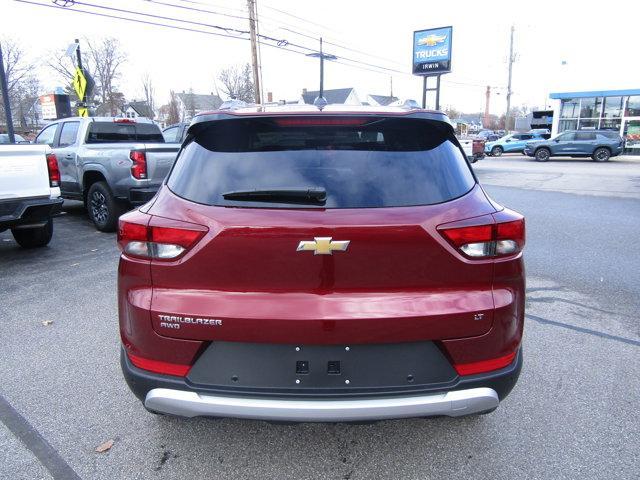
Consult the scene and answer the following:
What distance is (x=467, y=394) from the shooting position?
2121mm

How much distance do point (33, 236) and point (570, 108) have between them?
3644 centimetres

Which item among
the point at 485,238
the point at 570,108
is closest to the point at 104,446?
the point at 485,238

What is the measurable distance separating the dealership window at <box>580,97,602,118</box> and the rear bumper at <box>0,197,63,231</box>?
3595 cm

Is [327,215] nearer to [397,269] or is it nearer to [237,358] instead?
[397,269]

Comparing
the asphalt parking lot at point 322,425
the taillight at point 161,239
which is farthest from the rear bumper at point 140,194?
the taillight at point 161,239

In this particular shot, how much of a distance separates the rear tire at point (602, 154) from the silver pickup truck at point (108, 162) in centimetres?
2501

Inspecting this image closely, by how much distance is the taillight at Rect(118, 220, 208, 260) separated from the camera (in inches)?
83.7

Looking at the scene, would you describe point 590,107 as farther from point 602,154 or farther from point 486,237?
point 486,237

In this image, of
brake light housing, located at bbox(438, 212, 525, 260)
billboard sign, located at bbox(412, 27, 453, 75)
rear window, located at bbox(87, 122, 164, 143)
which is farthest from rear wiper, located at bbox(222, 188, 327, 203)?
billboard sign, located at bbox(412, 27, 453, 75)

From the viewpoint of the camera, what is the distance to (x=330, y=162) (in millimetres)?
2275

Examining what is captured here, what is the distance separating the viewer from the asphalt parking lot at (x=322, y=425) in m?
2.46

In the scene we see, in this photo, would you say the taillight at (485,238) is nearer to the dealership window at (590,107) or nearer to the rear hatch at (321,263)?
the rear hatch at (321,263)

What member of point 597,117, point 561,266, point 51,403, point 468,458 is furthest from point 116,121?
point 597,117

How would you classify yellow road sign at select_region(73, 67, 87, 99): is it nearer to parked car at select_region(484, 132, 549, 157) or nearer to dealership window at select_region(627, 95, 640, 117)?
parked car at select_region(484, 132, 549, 157)
